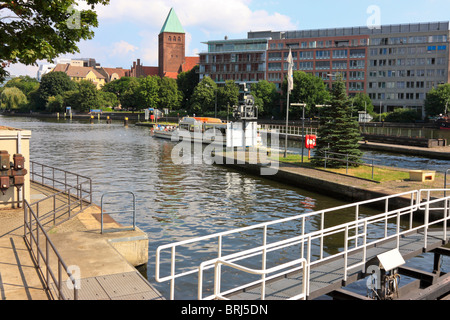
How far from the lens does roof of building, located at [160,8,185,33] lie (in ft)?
630

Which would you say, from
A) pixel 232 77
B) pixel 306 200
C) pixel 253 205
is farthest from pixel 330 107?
pixel 232 77

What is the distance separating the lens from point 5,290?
30.6 feet

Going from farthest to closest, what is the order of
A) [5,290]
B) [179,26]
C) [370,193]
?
[179,26] < [370,193] < [5,290]

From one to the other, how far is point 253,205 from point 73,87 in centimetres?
17133

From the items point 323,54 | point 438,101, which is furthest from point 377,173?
point 323,54

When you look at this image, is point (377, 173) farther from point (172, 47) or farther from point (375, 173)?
point (172, 47)

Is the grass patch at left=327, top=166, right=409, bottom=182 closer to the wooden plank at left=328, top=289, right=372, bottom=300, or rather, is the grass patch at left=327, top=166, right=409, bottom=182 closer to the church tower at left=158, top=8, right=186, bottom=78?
the wooden plank at left=328, top=289, right=372, bottom=300

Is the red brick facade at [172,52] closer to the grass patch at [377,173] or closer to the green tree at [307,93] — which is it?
the green tree at [307,93]

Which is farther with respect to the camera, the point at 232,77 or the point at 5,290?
the point at 232,77

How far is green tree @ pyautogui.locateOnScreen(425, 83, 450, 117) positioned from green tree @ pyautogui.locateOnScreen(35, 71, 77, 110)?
427ft

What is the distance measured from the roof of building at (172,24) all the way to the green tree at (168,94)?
56105mm

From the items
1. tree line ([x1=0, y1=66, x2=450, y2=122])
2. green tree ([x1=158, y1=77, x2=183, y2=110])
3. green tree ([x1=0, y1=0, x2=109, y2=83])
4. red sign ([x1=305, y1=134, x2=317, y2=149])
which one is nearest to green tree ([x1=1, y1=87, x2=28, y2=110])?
tree line ([x1=0, y1=66, x2=450, y2=122])
